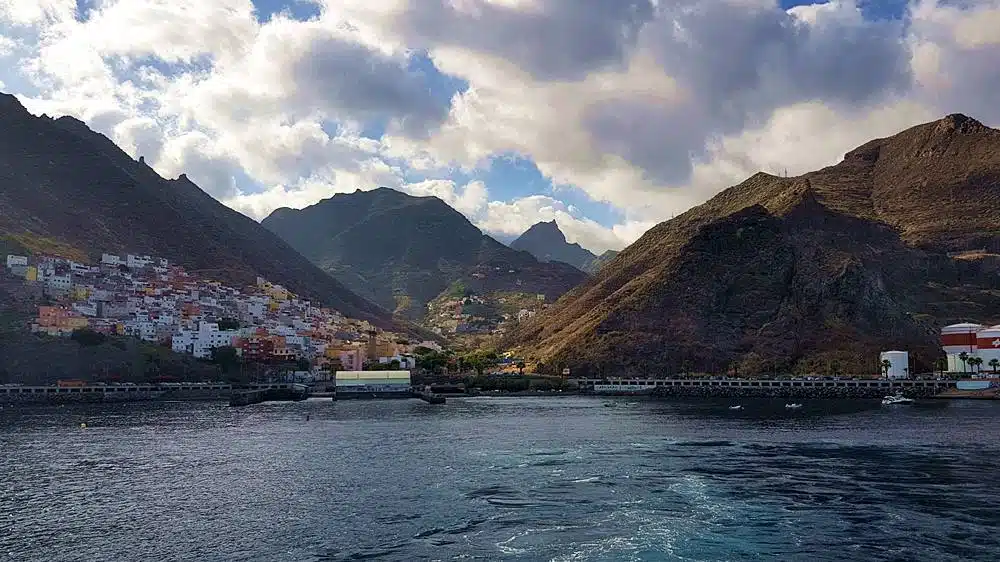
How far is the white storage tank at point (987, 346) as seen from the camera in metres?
182

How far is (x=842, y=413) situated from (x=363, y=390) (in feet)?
377

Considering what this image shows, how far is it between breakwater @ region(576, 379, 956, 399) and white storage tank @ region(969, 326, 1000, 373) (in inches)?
442

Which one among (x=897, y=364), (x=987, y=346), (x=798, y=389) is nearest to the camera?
(x=987, y=346)

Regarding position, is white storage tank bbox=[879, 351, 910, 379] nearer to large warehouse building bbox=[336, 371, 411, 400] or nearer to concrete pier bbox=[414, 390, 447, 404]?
concrete pier bbox=[414, 390, 447, 404]

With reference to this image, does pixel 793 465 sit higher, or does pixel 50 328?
pixel 50 328

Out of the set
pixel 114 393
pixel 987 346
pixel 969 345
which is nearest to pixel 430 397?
pixel 114 393

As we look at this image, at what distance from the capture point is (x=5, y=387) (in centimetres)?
16688

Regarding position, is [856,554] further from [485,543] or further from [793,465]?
[793,465]

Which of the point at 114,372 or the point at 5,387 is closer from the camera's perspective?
the point at 5,387

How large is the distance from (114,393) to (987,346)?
20790 cm

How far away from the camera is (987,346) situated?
18312 cm

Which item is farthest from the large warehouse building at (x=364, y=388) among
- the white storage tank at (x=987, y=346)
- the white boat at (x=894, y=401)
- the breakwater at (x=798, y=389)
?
the white storage tank at (x=987, y=346)

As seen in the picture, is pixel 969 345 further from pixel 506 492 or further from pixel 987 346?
pixel 506 492

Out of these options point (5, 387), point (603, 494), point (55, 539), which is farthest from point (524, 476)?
point (5, 387)
